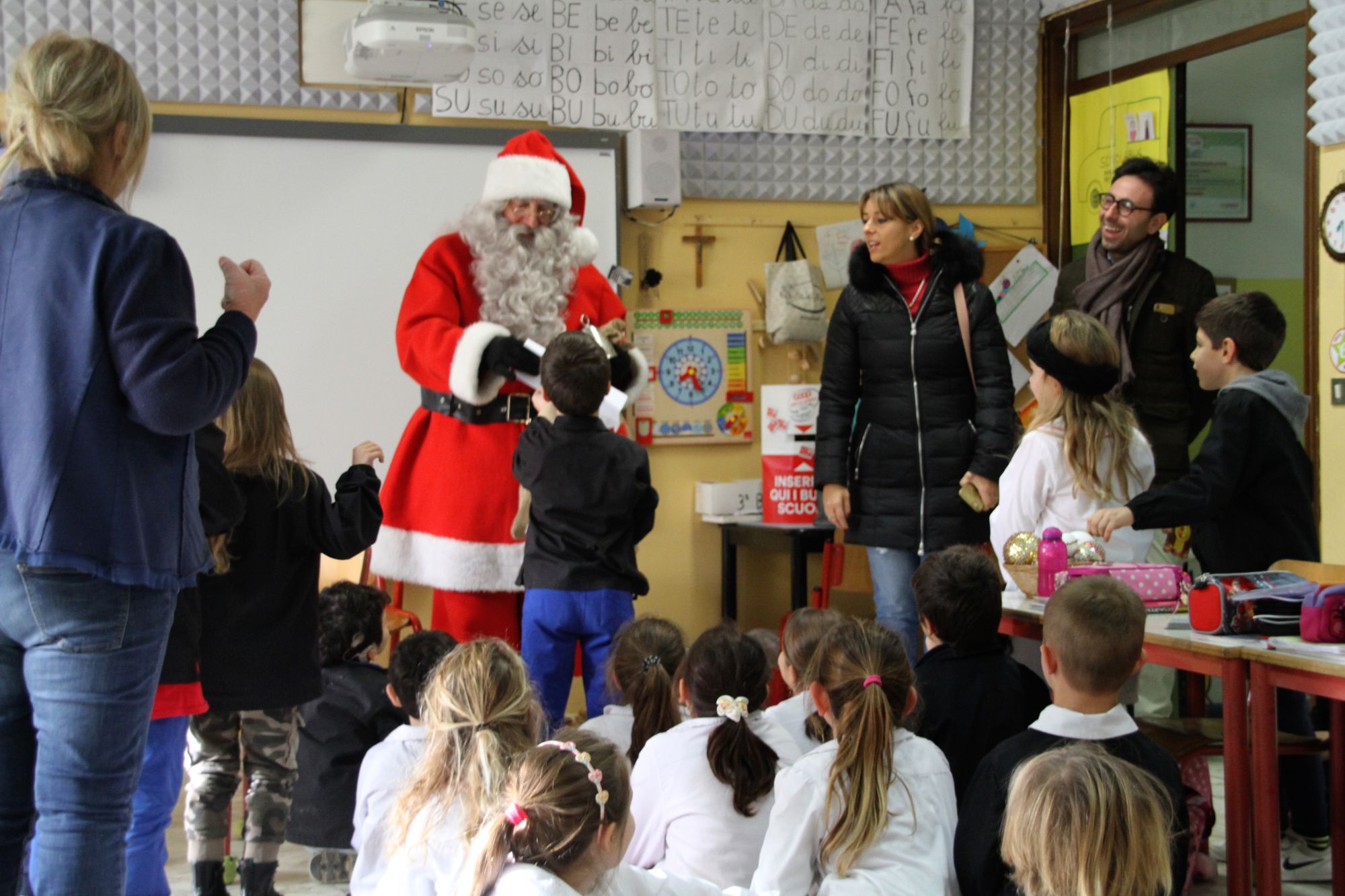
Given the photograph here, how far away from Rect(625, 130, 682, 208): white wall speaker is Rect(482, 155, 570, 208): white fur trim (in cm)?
86

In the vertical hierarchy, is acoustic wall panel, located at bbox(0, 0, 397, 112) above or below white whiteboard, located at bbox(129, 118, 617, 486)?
above

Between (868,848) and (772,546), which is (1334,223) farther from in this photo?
(868,848)

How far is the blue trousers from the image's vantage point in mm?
3332

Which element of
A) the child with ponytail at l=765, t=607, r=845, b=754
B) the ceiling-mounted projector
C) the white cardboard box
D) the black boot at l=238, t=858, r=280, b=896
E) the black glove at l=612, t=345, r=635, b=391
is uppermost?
the ceiling-mounted projector

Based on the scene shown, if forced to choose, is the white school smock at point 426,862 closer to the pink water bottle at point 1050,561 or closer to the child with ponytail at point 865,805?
the child with ponytail at point 865,805

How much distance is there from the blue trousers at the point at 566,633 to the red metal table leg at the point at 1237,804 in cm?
145

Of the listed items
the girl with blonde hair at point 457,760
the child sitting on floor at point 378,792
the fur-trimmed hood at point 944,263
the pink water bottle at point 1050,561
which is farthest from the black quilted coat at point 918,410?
the girl with blonde hair at point 457,760

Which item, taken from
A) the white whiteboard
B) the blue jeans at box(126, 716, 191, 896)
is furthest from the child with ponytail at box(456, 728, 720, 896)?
the white whiteboard

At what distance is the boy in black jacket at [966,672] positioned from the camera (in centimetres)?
250

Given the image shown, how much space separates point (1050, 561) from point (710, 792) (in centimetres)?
96

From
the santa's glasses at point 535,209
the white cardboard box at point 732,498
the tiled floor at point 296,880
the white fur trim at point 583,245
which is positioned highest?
the santa's glasses at point 535,209

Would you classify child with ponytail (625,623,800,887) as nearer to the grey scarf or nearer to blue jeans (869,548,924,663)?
blue jeans (869,548,924,663)

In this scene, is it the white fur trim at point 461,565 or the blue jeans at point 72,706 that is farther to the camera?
the white fur trim at point 461,565

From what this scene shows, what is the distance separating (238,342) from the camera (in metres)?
1.90
